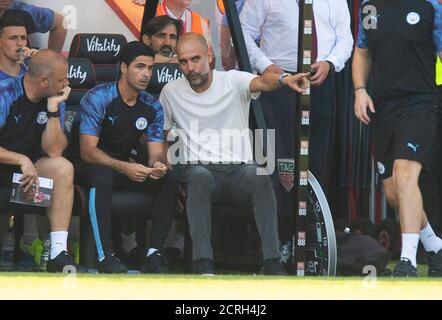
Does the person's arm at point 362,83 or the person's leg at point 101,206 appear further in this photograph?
the person's arm at point 362,83

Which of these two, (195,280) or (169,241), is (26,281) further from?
(169,241)

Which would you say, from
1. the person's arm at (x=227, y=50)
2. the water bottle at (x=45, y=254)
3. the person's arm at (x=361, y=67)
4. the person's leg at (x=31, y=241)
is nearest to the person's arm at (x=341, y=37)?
the person's arm at (x=361, y=67)

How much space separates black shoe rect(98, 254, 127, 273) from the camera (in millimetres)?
7711

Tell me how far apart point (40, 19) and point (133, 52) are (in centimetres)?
129

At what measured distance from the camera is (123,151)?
824 cm

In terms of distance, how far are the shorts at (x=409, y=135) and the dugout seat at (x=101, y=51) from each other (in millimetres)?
2050

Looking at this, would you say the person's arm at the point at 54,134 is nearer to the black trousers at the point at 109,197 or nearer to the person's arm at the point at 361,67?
the black trousers at the point at 109,197

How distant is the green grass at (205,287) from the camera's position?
659cm

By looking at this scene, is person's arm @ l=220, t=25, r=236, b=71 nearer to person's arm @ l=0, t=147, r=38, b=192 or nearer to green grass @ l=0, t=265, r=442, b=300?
person's arm @ l=0, t=147, r=38, b=192

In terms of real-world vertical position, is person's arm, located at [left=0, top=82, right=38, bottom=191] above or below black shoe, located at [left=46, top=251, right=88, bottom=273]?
above

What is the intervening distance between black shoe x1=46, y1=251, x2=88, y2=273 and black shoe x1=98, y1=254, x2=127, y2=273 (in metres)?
0.14

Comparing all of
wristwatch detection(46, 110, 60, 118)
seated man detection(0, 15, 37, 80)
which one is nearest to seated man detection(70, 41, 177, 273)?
wristwatch detection(46, 110, 60, 118)

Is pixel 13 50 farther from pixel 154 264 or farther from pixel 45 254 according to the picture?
pixel 154 264

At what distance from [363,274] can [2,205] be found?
2196mm
